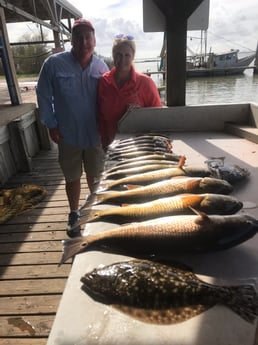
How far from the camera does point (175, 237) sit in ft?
4.92

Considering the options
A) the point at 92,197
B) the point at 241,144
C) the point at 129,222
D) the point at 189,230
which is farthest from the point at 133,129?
the point at 189,230

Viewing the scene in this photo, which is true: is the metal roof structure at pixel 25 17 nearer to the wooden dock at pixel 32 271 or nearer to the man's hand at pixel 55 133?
the wooden dock at pixel 32 271

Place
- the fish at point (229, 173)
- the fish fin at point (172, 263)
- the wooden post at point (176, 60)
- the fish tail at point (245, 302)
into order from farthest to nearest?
the wooden post at point (176, 60), the fish at point (229, 173), the fish fin at point (172, 263), the fish tail at point (245, 302)

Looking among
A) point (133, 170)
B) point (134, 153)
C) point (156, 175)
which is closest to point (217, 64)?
point (134, 153)

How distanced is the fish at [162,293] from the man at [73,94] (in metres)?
2.44

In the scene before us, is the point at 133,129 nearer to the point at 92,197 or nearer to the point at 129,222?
the point at 92,197

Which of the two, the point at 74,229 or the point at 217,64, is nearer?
the point at 74,229

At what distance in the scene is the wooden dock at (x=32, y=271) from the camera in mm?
2924

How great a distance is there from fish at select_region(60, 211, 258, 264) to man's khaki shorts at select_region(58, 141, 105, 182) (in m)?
2.45

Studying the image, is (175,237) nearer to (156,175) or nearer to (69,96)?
(156,175)

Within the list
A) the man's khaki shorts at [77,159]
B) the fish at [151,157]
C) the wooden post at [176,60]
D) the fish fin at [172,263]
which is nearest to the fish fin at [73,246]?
the fish fin at [172,263]

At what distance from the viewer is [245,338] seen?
107 centimetres

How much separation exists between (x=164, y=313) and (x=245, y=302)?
1.10ft

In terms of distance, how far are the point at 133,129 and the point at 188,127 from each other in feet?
2.66
